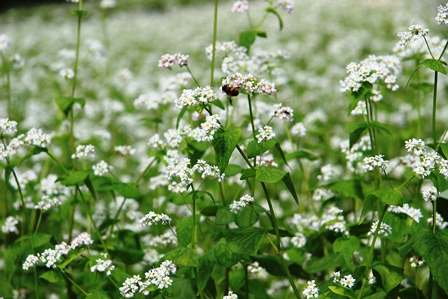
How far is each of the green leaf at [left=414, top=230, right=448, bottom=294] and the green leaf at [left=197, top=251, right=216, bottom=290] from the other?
30.8 inches

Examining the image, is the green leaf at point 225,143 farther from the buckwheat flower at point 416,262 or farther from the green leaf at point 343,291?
the buckwheat flower at point 416,262

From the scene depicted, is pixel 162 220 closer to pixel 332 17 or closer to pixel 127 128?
pixel 127 128

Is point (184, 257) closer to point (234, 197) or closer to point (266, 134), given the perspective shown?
point (234, 197)

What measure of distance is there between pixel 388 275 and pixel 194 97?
100 cm

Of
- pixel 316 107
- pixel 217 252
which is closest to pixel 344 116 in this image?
pixel 316 107

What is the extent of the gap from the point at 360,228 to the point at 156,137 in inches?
43.0

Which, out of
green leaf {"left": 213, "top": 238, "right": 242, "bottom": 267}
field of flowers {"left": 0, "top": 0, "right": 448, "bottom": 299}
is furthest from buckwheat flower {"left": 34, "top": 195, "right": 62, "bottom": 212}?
green leaf {"left": 213, "top": 238, "right": 242, "bottom": 267}

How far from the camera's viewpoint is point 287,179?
2.08m

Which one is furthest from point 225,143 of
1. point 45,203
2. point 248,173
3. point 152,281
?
point 45,203

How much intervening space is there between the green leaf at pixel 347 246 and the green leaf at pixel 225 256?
48 cm

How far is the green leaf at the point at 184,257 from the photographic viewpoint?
205 cm

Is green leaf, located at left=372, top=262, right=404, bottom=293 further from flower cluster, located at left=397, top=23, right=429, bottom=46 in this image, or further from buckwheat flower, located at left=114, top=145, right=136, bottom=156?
buckwheat flower, located at left=114, top=145, right=136, bottom=156

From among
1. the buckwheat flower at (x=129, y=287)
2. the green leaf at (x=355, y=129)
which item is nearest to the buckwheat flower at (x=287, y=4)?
the green leaf at (x=355, y=129)

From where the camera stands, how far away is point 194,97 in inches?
80.9
